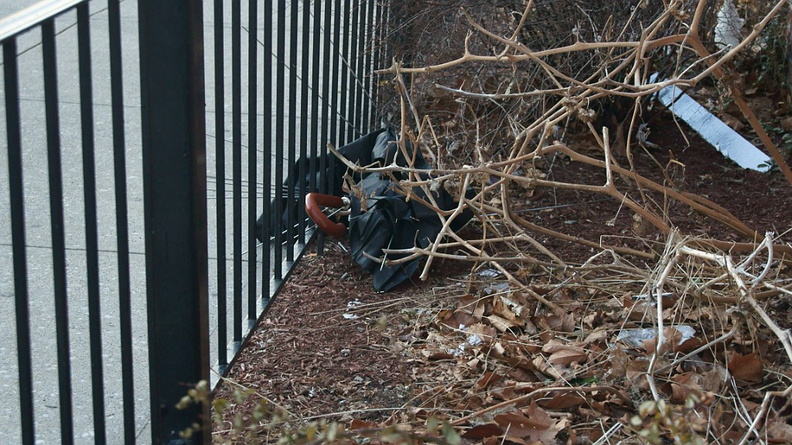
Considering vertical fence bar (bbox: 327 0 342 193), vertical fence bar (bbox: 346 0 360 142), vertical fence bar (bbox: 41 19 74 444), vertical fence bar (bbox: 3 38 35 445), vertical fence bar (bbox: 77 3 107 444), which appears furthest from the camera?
vertical fence bar (bbox: 346 0 360 142)

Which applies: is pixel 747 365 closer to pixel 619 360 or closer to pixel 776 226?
pixel 619 360

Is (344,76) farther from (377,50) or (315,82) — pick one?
(377,50)

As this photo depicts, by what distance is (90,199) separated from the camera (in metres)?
1.85

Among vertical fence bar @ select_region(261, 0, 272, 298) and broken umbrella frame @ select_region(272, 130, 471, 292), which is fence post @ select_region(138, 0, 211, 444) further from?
broken umbrella frame @ select_region(272, 130, 471, 292)

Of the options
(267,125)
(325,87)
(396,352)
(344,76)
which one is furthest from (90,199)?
(344,76)

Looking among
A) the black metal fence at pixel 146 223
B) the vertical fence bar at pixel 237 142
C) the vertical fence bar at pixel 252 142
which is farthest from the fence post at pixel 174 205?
the vertical fence bar at pixel 252 142

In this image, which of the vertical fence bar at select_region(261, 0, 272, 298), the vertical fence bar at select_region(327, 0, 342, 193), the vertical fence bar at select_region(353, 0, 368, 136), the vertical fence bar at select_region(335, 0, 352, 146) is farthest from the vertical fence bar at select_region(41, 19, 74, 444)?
the vertical fence bar at select_region(353, 0, 368, 136)

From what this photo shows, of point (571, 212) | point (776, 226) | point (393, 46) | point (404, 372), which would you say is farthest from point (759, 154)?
point (404, 372)

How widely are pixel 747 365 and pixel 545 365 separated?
0.61 meters

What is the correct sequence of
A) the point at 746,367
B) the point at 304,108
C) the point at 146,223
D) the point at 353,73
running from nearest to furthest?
the point at 146,223 < the point at 746,367 < the point at 304,108 < the point at 353,73

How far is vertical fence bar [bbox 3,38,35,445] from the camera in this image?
1.51m

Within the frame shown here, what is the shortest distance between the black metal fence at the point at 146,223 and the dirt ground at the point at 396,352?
0.44ft

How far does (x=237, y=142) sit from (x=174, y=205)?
0.64 m

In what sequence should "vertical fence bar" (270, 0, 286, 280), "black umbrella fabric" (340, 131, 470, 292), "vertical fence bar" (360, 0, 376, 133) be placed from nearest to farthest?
"vertical fence bar" (270, 0, 286, 280), "black umbrella fabric" (340, 131, 470, 292), "vertical fence bar" (360, 0, 376, 133)
